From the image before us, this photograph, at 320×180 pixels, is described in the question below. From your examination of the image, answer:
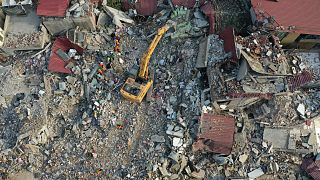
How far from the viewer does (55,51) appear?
22297 millimetres

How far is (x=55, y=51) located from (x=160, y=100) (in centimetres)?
736

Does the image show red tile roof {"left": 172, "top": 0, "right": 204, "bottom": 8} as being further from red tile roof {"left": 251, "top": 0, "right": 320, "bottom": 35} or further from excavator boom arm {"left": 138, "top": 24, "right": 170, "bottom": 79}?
red tile roof {"left": 251, "top": 0, "right": 320, "bottom": 35}

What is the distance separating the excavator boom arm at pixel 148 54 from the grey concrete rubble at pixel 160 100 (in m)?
0.72

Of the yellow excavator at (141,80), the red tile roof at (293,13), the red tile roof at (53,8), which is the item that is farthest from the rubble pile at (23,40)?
the red tile roof at (293,13)

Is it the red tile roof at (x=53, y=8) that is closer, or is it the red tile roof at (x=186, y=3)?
the red tile roof at (x=53, y=8)

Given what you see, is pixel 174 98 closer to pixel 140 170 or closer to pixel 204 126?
pixel 204 126

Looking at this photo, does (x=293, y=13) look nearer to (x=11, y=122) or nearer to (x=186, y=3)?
(x=186, y=3)

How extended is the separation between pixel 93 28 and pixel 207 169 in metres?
11.3

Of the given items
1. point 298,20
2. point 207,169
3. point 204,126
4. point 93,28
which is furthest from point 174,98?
point 298,20

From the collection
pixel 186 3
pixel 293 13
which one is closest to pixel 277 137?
pixel 293 13

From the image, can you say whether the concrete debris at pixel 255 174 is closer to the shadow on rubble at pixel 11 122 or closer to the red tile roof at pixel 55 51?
the red tile roof at pixel 55 51

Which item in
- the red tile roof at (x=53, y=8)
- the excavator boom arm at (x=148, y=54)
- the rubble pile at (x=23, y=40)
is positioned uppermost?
the red tile roof at (x=53, y=8)

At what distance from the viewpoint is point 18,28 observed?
2316cm

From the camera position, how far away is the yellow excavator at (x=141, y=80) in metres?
20.7
